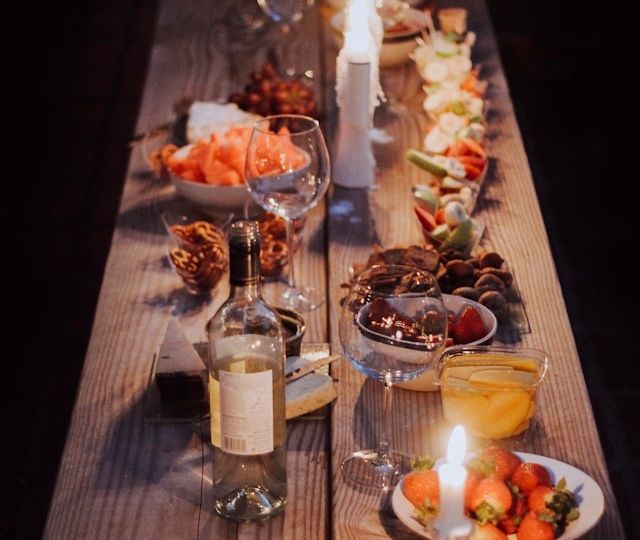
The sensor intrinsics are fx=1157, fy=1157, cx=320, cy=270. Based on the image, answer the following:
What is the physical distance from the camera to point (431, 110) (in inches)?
104

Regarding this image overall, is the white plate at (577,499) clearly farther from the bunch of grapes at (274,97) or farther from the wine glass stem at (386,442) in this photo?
the bunch of grapes at (274,97)

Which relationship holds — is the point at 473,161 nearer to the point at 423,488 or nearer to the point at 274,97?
the point at 274,97

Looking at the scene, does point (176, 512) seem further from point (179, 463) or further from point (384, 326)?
point (384, 326)

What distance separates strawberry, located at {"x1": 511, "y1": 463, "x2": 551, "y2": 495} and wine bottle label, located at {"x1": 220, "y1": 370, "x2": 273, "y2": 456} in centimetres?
31

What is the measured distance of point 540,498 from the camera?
4.55ft

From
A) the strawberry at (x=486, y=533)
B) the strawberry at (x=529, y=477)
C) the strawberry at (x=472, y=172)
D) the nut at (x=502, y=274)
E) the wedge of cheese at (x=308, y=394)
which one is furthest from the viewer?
the strawberry at (x=472, y=172)

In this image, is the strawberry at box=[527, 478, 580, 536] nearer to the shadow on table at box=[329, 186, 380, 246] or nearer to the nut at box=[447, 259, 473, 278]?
the nut at box=[447, 259, 473, 278]

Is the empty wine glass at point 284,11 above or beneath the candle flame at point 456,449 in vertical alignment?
beneath

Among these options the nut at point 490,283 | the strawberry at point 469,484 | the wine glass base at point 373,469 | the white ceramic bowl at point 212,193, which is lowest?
the white ceramic bowl at point 212,193

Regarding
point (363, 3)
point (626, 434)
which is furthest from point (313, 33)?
point (626, 434)

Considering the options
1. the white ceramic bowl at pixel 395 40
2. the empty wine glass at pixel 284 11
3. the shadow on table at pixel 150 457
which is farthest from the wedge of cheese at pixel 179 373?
the empty wine glass at pixel 284 11

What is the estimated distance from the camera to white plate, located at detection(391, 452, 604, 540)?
1365 millimetres

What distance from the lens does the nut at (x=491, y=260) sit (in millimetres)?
1993

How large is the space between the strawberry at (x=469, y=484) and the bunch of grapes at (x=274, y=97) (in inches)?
53.8
